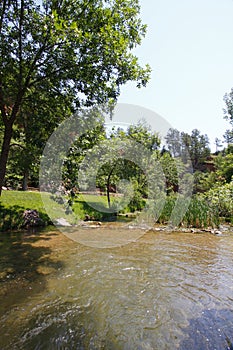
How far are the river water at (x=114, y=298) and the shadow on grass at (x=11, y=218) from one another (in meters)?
2.32

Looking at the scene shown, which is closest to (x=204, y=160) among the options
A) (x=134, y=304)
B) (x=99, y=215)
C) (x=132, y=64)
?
(x=99, y=215)

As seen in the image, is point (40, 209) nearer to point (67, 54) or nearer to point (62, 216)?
point (62, 216)

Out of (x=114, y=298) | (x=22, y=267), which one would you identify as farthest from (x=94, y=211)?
(x=114, y=298)

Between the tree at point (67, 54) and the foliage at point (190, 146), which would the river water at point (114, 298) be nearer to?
the tree at point (67, 54)

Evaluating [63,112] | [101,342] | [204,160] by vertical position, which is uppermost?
[204,160]

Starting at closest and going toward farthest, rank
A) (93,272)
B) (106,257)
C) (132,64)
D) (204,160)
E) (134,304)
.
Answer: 1. (134,304)
2. (93,272)
3. (106,257)
4. (132,64)
5. (204,160)

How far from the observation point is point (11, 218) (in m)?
9.34

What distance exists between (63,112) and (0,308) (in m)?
6.08

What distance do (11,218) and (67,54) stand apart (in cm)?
686

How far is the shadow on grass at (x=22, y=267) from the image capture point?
3.85m

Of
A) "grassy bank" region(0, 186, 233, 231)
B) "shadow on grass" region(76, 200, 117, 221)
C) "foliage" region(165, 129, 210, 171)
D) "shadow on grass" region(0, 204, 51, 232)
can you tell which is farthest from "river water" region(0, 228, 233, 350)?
"foliage" region(165, 129, 210, 171)

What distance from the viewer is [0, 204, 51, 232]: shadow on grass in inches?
353

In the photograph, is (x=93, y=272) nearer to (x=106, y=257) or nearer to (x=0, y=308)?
(x=106, y=257)

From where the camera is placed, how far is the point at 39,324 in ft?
9.83
